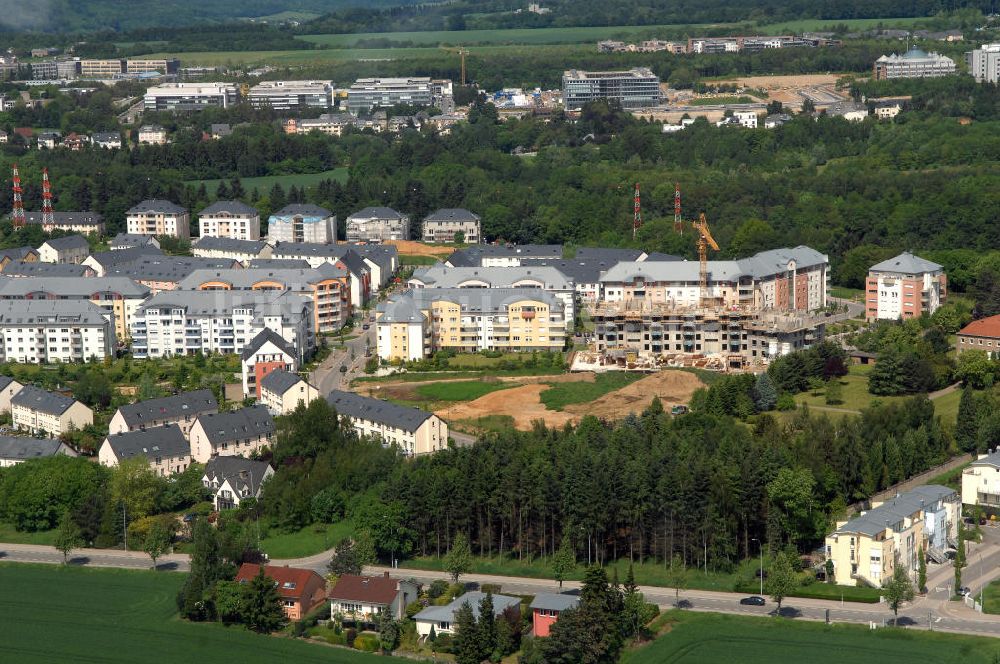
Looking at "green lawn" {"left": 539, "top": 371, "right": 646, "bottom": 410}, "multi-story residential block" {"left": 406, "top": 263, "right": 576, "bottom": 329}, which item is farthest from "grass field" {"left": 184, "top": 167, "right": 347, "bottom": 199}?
"green lawn" {"left": 539, "top": 371, "right": 646, "bottom": 410}

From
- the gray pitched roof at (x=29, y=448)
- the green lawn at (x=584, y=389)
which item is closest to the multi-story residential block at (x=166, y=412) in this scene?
the gray pitched roof at (x=29, y=448)

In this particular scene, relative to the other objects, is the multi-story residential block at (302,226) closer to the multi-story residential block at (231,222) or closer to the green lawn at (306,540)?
the multi-story residential block at (231,222)

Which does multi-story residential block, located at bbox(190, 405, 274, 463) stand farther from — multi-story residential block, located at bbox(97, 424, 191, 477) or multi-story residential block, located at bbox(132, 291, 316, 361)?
multi-story residential block, located at bbox(132, 291, 316, 361)

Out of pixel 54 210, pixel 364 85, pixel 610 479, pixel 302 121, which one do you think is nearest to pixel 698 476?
pixel 610 479

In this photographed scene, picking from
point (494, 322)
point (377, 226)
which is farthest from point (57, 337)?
point (377, 226)

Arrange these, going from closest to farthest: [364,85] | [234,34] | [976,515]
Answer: [976,515]
[364,85]
[234,34]

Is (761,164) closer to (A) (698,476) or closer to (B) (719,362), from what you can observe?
(B) (719,362)
